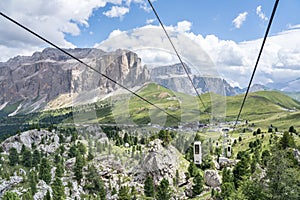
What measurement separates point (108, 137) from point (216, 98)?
255 feet

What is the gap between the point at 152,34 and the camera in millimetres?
8812

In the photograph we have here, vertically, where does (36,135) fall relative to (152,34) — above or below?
below

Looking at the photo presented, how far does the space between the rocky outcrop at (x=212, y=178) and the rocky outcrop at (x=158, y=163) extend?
18.3 ft

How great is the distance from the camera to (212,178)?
43750mm

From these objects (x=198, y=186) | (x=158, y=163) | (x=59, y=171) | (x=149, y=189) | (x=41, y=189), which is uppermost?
(x=158, y=163)

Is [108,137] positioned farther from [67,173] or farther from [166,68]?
[166,68]

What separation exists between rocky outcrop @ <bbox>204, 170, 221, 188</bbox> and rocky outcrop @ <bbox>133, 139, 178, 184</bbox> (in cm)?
558

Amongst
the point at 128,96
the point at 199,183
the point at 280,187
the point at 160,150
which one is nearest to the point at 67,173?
the point at 160,150

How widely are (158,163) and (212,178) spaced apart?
368 inches

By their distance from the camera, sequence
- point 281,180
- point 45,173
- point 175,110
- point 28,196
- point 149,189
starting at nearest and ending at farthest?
point 175,110 < point 281,180 < point 149,189 < point 28,196 < point 45,173

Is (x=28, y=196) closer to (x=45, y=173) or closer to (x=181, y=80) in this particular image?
(x=45, y=173)

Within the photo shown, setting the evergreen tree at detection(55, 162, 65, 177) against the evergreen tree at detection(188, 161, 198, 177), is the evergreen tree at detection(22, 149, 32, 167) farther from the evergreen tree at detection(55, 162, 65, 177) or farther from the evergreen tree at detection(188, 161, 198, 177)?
the evergreen tree at detection(188, 161, 198, 177)

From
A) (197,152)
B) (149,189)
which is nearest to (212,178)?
(149,189)

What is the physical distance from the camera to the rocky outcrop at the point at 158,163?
156 feet
